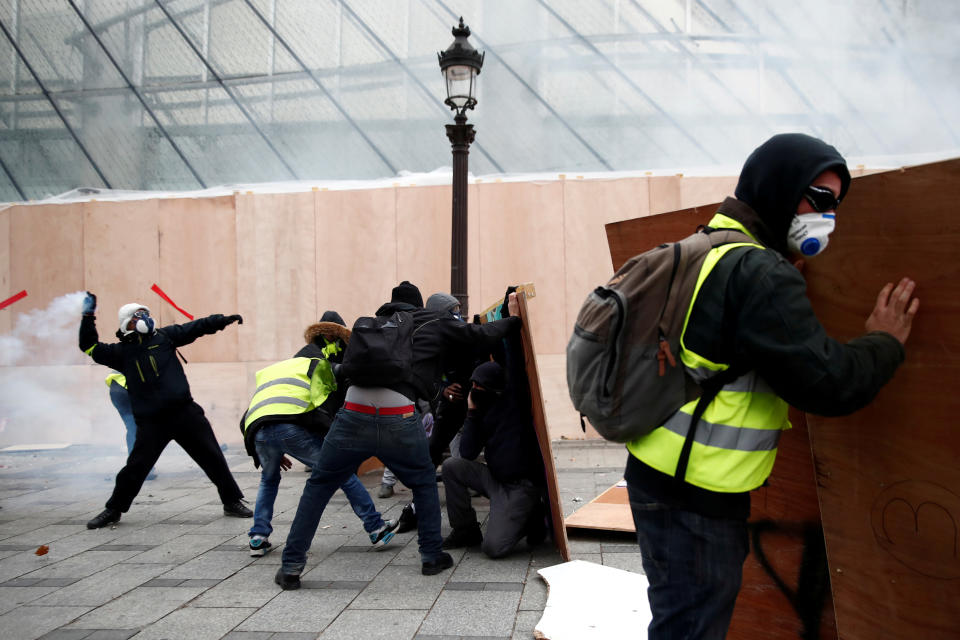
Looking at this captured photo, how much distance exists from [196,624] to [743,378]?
286cm

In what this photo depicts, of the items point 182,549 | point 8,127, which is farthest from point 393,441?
point 8,127

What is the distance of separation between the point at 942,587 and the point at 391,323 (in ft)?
8.97

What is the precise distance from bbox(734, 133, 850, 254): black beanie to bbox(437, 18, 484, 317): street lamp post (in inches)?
184

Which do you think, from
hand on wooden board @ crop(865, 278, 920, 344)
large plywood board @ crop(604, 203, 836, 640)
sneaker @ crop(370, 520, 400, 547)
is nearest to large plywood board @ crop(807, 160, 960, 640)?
hand on wooden board @ crop(865, 278, 920, 344)

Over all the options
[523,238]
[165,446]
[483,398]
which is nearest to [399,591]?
[483,398]

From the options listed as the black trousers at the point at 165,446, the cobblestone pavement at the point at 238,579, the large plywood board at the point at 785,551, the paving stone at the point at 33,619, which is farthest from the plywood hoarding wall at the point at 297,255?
the large plywood board at the point at 785,551

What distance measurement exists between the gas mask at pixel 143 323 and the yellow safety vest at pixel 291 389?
1.49m

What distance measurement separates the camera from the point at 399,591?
3.72 m

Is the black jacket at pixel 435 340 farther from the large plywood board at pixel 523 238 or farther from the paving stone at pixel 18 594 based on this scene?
the large plywood board at pixel 523 238

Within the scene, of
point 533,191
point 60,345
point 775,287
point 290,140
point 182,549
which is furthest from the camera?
point 290,140

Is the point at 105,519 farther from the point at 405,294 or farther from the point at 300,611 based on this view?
the point at 405,294

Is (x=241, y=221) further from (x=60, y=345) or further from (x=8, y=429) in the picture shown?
(x=8, y=429)

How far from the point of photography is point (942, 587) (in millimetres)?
1702

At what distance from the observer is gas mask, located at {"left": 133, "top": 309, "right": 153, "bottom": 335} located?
5.58m
